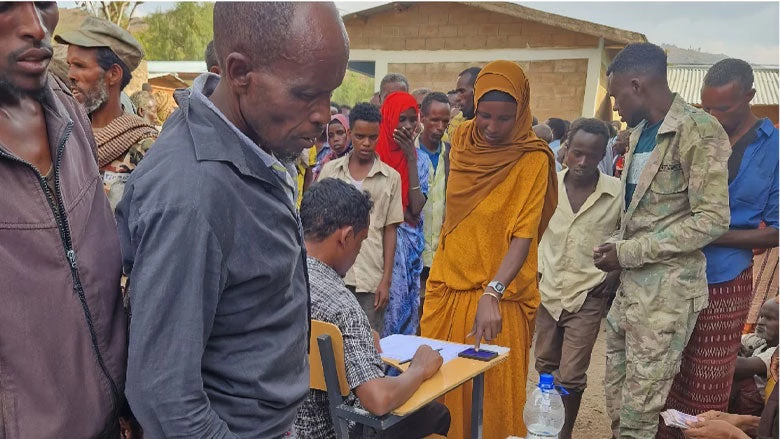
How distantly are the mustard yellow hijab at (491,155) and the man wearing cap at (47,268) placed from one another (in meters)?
2.04

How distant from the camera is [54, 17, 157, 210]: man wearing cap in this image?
222cm

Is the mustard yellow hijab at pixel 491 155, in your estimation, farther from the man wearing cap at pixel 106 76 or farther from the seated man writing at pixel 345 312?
the man wearing cap at pixel 106 76

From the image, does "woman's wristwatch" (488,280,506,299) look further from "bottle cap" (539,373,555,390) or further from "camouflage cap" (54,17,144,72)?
"camouflage cap" (54,17,144,72)

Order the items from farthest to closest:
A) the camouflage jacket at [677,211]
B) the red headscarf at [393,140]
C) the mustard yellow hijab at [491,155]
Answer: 1. the red headscarf at [393,140]
2. the mustard yellow hijab at [491,155]
3. the camouflage jacket at [677,211]

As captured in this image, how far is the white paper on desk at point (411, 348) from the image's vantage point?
2.54 meters

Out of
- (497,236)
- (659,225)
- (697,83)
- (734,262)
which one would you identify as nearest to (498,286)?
(497,236)

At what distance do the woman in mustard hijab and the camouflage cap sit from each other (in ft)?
5.06

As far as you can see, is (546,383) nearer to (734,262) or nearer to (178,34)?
(734,262)

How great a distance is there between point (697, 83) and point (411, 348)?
62.5 ft

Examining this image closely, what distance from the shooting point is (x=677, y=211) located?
2.77 m

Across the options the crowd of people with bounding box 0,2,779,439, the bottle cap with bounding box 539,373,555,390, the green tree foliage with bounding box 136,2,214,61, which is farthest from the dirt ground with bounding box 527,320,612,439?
the green tree foliage with bounding box 136,2,214,61

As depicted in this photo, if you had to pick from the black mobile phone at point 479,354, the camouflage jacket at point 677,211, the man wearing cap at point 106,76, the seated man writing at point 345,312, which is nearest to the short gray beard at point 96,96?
the man wearing cap at point 106,76

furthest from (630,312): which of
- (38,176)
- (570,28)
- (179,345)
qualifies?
(570,28)

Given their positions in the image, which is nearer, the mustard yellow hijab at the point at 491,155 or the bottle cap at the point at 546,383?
the bottle cap at the point at 546,383
